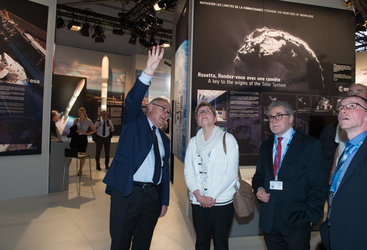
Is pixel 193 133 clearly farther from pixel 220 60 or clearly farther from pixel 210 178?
pixel 210 178

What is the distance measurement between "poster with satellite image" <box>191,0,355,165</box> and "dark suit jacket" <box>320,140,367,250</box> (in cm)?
248

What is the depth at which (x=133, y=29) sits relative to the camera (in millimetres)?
8930

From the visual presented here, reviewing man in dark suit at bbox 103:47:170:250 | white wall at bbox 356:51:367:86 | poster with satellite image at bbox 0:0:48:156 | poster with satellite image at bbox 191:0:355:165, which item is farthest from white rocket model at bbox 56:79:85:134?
white wall at bbox 356:51:367:86

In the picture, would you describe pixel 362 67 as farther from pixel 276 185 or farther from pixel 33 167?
pixel 33 167

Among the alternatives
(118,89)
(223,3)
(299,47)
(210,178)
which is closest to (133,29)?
(118,89)

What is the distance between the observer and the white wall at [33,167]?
15.3ft

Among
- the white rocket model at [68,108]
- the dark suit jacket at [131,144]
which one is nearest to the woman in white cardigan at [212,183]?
the dark suit jacket at [131,144]

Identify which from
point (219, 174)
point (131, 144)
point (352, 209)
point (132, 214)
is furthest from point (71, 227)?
point (352, 209)

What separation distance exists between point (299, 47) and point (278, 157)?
A: 2857 mm

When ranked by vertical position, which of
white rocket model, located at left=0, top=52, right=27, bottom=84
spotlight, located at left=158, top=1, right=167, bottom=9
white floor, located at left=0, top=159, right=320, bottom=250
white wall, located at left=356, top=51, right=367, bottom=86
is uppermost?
spotlight, located at left=158, top=1, right=167, bottom=9

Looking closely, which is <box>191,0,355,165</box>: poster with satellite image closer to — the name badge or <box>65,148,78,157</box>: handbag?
the name badge

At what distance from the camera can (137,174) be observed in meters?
1.88

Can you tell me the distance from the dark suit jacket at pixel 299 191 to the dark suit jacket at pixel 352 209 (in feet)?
1.35

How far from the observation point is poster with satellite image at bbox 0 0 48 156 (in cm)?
456
